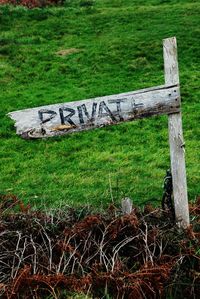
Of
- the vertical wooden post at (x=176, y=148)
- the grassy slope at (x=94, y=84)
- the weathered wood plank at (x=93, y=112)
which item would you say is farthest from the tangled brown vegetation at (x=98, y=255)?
the grassy slope at (x=94, y=84)

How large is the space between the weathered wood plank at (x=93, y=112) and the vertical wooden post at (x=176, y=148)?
10cm

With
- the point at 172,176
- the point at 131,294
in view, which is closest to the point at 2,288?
the point at 131,294

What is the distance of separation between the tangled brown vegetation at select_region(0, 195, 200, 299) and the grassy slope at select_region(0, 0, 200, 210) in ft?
5.12

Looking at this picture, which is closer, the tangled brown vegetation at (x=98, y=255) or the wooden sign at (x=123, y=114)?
the tangled brown vegetation at (x=98, y=255)

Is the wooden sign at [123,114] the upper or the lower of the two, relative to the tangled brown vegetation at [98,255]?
upper

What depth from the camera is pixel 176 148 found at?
578 cm

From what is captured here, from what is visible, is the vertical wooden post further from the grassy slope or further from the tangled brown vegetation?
the grassy slope

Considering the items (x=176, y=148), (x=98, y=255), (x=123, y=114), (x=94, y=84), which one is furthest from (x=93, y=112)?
(x=94, y=84)

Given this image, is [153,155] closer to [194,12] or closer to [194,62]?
[194,62]

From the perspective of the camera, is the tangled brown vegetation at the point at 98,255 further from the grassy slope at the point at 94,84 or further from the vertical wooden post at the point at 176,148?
the grassy slope at the point at 94,84

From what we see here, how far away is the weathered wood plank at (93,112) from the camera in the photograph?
538cm

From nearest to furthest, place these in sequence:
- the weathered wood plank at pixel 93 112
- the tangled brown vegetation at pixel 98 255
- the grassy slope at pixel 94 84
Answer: the tangled brown vegetation at pixel 98 255
the weathered wood plank at pixel 93 112
the grassy slope at pixel 94 84

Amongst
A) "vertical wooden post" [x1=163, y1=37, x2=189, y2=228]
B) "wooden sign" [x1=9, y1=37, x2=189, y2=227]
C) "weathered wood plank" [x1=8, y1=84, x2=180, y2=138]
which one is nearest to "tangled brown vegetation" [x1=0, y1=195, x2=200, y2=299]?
"vertical wooden post" [x1=163, y1=37, x2=189, y2=228]

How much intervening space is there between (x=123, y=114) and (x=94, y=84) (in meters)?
8.82
